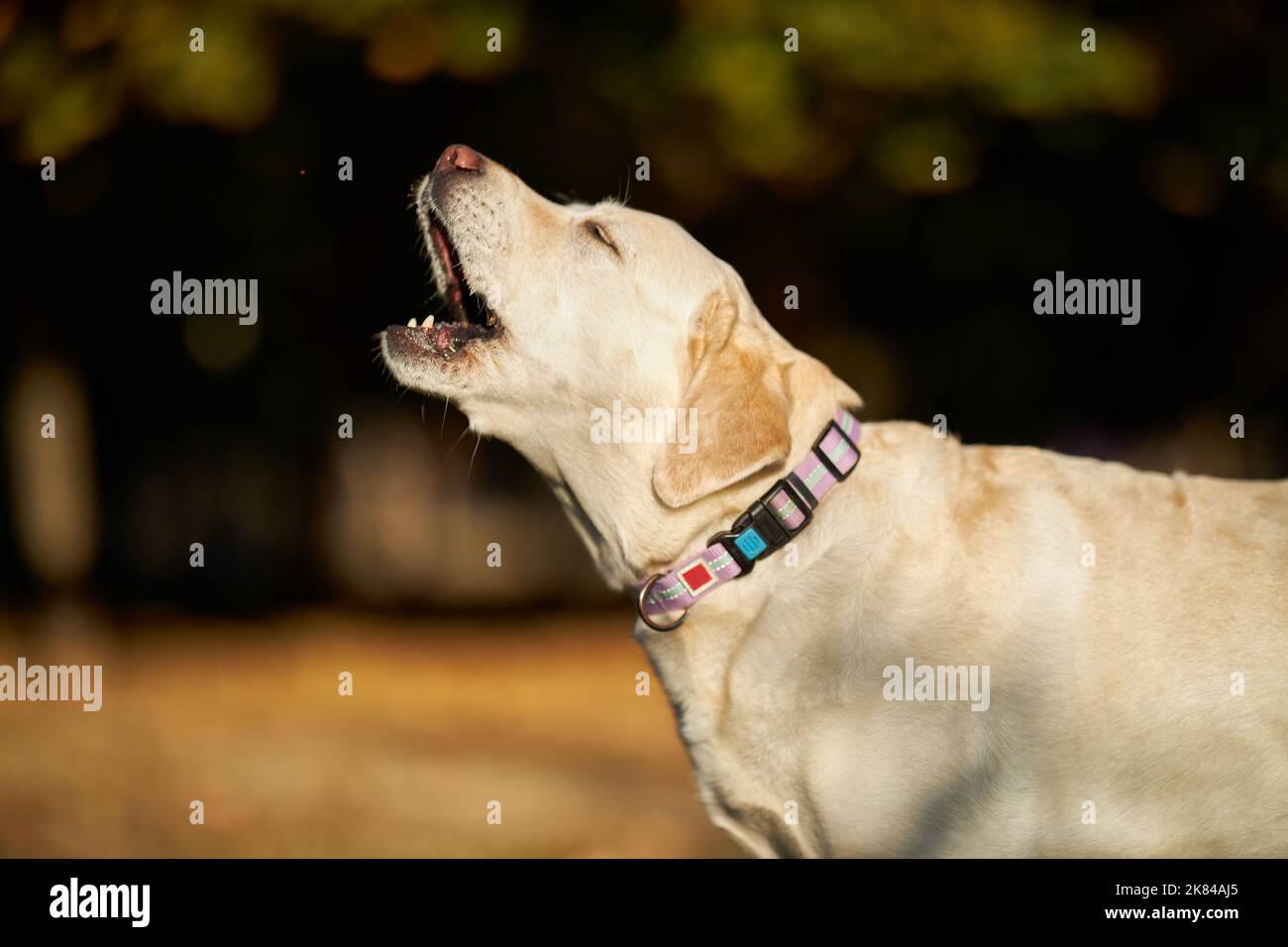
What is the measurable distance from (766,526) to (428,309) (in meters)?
7.53

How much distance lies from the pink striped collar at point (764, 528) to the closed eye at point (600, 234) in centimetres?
103

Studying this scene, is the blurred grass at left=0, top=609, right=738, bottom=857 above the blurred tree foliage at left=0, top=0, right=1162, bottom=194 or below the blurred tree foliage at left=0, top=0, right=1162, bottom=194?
below

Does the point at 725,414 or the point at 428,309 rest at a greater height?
the point at 428,309

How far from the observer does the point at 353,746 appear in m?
9.09

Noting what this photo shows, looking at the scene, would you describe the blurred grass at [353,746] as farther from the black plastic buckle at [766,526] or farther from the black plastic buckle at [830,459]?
the black plastic buckle at [830,459]

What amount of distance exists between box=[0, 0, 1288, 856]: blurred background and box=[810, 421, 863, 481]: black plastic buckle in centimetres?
380

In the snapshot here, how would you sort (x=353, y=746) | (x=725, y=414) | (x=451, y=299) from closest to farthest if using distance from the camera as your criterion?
(x=725, y=414) < (x=451, y=299) < (x=353, y=746)

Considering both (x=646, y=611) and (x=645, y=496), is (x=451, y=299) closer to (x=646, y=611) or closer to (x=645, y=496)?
(x=645, y=496)

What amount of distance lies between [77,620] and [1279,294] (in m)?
11.2

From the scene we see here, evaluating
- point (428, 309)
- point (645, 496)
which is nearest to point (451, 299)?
point (645, 496)

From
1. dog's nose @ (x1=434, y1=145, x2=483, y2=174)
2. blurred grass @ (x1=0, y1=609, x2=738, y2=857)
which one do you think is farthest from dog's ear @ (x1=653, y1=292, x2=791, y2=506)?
blurred grass @ (x1=0, y1=609, x2=738, y2=857)

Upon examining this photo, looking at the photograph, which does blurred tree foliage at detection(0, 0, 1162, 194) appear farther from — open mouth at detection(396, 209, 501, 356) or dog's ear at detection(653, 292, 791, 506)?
dog's ear at detection(653, 292, 791, 506)

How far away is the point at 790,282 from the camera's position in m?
10.2

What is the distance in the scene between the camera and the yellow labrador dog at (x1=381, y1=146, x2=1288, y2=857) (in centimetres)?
339
